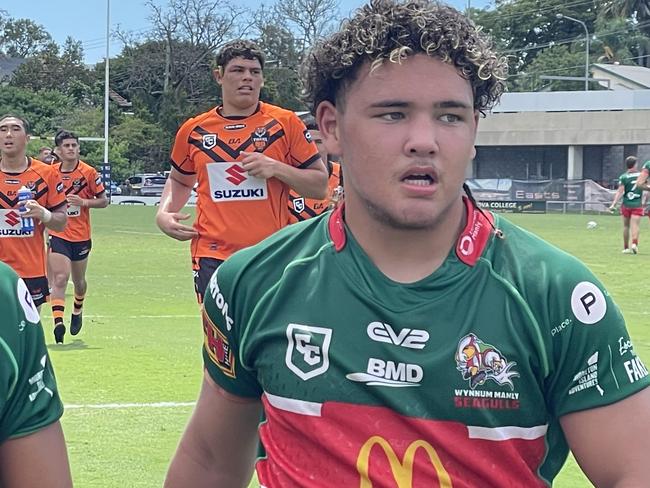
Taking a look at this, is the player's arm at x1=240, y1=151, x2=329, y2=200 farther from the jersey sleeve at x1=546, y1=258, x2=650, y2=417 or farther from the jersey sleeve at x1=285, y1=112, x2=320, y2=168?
the jersey sleeve at x1=546, y1=258, x2=650, y2=417

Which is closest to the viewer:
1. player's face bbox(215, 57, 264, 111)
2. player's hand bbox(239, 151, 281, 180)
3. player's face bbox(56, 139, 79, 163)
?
player's hand bbox(239, 151, 281, 180)

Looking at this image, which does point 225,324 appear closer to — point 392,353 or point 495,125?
point 392,353

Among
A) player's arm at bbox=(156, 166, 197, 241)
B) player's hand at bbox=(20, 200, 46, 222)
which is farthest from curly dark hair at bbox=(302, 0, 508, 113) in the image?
player's hand at bbox=(20, 200, 46, 222)

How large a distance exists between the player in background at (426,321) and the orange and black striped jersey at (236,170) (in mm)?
6211

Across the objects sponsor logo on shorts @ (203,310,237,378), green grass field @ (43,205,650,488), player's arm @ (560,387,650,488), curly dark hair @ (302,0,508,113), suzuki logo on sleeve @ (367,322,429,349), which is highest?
curly dark hair @ (302,0,508,113)

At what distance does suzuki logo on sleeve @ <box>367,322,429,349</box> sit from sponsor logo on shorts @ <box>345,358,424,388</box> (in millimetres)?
47

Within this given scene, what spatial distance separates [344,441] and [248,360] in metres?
0.38

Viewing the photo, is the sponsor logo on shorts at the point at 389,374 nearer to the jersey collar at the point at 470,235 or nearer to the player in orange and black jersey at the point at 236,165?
the jersey collar at the point at 470,235

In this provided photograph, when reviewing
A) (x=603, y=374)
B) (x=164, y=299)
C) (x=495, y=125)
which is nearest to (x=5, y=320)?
(x=603, y=374)

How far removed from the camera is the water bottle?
11.4 m

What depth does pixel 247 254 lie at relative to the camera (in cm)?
310

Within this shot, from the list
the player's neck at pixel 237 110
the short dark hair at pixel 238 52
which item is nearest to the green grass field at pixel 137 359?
the player's neck at pixel 237 110

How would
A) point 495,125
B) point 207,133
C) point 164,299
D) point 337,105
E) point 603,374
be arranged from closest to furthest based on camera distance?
point 603,374, point 337,105, point 207,133, point 164,299, point 495,125

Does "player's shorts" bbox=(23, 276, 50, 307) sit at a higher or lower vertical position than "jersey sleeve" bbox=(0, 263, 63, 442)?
lower
